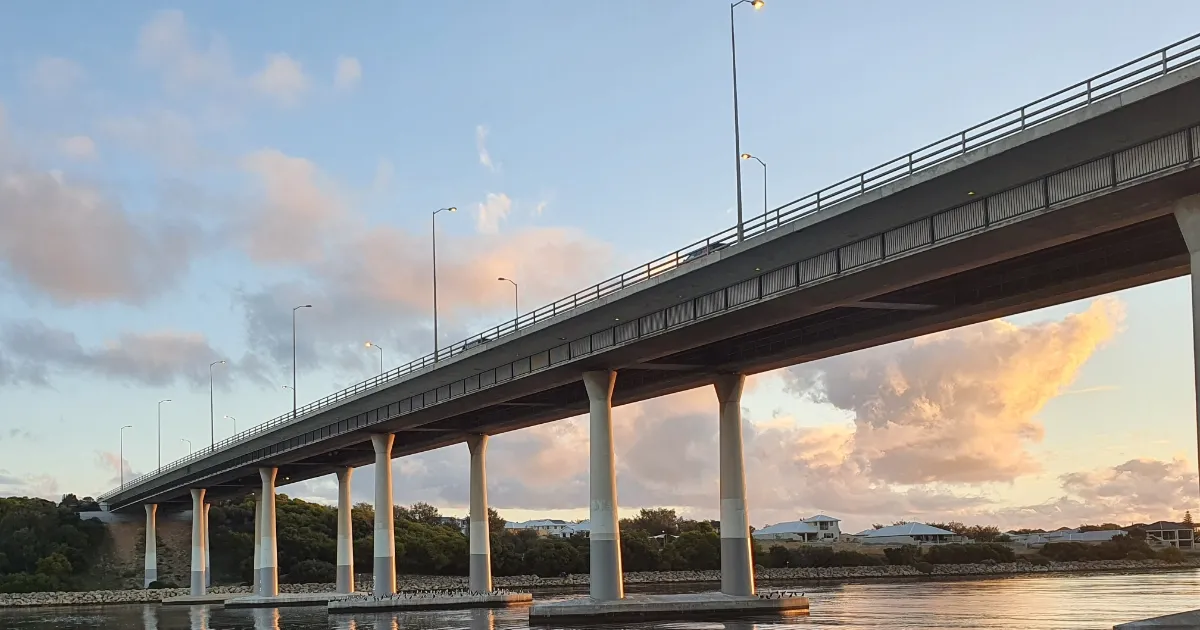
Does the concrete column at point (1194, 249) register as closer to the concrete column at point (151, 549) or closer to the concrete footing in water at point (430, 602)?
the concrete footing in water at point (430, 602)

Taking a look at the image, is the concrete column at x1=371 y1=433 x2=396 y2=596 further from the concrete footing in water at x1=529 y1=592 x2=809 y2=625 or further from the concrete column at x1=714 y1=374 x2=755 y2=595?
the concrete column at x1=714 y1=374 x2=755 y2=595

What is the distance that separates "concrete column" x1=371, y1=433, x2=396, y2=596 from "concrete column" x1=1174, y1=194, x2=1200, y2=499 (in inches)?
2854

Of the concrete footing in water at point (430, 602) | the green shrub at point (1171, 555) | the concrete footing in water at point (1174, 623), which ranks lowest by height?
the green shrub at point (1171, 555)

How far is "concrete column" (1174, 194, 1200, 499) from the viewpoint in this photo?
3412 centimetres

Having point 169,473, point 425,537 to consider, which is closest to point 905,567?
point 425,537

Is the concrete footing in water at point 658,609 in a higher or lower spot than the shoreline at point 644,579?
higher

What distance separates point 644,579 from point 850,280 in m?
97.1

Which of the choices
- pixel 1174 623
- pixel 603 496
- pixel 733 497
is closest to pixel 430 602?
pixel 603 496

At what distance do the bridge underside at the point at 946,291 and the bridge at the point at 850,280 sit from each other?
3.9 inches

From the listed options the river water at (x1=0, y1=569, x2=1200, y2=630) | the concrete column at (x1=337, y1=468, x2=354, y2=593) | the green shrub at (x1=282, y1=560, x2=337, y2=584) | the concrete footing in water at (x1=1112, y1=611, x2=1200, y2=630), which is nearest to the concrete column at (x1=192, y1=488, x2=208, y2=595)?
the green shrub at (x1=282, y1=560, x2=337, y2=584)

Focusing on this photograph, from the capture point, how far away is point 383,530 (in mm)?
98625

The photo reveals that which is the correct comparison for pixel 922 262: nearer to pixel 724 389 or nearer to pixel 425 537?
pixel 724 389

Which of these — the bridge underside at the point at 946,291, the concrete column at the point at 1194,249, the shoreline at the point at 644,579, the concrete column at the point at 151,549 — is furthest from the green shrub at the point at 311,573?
the concrete column at the point at 1194,249

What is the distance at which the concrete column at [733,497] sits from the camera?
2630 inches
